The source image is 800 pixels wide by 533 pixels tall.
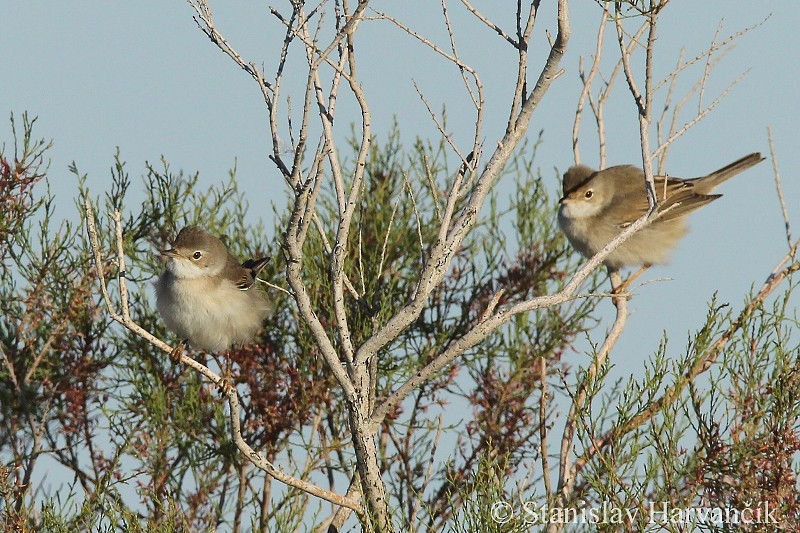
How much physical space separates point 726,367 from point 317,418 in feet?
9.42

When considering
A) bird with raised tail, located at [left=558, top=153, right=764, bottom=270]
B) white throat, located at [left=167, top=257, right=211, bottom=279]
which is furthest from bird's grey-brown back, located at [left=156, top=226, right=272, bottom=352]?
bird with raised tail, located at [left=558, top=153, right=764, bottom=270]

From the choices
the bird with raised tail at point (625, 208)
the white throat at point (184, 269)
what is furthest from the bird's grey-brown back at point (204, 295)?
the bird with raised tail at point (625, 208)

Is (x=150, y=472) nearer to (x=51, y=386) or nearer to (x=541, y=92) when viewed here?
(x=51, y=386)

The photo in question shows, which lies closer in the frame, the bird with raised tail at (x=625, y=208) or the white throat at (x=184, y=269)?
the white throat at (x=184, y=269)

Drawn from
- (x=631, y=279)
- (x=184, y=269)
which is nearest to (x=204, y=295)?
(x=184, y=269)

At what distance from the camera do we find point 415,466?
6312 millimetres

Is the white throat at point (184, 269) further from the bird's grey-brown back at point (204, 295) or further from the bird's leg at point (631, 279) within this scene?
the bird's leg at point (631, 279)

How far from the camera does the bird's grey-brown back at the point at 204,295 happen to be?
620cm

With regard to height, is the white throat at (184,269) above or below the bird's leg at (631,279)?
below

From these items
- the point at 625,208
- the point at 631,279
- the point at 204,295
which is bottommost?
the point at 204,295

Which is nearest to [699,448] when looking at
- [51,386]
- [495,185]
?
[495,185]

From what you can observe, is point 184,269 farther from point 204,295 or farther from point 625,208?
point 625,208

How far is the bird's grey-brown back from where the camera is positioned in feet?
20.4

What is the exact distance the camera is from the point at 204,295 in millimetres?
6312
